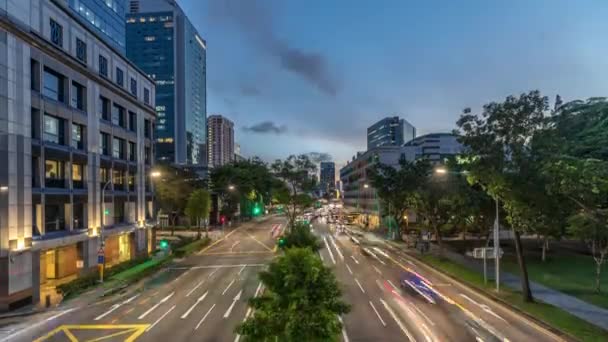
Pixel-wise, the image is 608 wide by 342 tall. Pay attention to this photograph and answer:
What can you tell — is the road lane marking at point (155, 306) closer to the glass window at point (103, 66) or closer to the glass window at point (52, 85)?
the glass window at point (52, 85)

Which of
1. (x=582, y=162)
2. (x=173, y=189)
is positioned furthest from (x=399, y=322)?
(x=173, y=189)

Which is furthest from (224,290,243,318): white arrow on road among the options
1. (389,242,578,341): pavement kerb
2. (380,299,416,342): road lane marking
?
(389,242,578,341): pavement kerb

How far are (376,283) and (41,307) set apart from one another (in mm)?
→ 25160

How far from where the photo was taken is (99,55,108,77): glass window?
41375 millimetres

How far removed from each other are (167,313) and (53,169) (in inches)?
664

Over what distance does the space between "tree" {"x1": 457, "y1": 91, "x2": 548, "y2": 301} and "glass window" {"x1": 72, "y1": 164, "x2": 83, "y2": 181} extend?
3317cm

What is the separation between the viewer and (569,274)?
37594 mm

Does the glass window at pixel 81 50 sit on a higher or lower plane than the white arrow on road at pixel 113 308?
higher

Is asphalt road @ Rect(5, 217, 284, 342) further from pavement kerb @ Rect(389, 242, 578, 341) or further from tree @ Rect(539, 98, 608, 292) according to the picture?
tree @ Rect(539, 98, 608, 292)

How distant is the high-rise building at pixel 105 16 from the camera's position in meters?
45.2

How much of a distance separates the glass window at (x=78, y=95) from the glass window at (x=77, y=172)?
5306 mm

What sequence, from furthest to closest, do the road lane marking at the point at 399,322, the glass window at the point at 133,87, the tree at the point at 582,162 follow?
the glass window at the point at 133,87
the road lane marking at the point at 399,322
the tree at the point at 582,162

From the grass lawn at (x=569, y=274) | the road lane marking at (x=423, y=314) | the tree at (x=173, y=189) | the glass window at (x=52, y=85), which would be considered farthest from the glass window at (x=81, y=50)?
the grass lawn at (x=569, y=274)

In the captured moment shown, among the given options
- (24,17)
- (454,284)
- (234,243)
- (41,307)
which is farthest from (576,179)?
(234,243)
